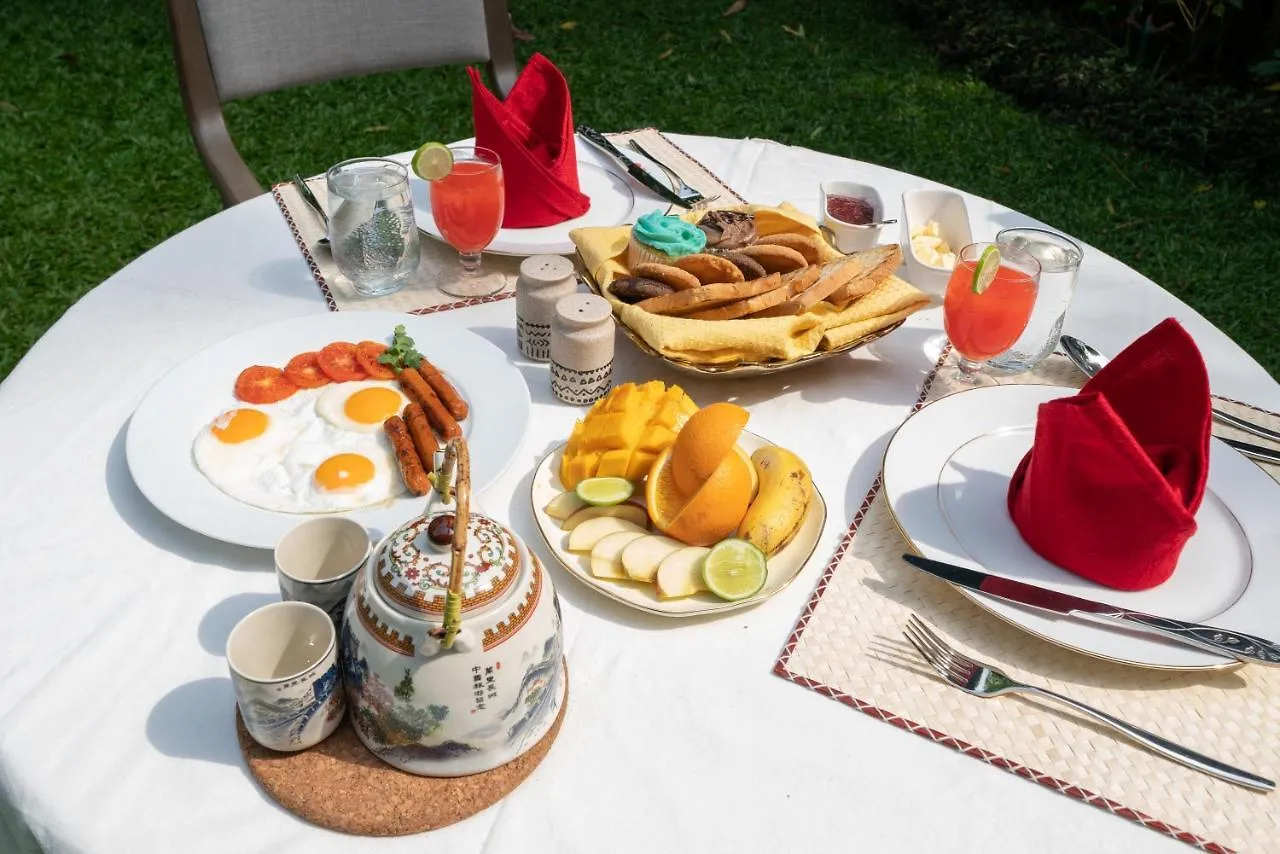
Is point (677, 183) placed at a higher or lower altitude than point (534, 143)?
lower

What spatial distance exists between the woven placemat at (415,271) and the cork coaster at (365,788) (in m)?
0.94

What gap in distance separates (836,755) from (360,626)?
534mm

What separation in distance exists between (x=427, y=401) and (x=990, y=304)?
0.90 metres

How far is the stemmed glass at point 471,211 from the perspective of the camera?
5.76ft

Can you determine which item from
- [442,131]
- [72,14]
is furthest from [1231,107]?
[72,14]

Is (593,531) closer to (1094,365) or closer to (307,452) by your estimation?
(307,452)

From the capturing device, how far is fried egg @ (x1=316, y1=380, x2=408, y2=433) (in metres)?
1.47

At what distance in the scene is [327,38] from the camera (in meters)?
2.62

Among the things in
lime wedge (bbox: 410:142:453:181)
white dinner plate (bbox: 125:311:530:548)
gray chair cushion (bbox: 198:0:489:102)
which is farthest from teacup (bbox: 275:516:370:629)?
gray chair cushion (bbox: 198:0:489:102)

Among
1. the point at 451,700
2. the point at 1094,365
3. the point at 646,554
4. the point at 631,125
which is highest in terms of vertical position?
the point at 451,700

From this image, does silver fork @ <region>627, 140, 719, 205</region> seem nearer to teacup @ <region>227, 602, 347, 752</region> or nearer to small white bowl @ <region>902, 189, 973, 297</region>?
small white bowl @ <region>902, 189, 973, 297</region>

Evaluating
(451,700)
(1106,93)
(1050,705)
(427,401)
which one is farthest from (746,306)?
(1106,93)

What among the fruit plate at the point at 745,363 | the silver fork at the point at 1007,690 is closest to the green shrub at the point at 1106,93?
the fruit plate at the point at 745,363

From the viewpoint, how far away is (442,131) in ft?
16.1
